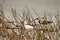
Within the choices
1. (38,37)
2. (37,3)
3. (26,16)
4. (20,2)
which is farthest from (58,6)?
(38,37)

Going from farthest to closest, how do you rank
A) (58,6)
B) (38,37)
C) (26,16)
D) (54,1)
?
(54,1), (58,6), (26,16), (38,37)

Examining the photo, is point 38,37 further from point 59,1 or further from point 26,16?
point 59,1

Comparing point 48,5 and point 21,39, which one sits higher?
point 48,5

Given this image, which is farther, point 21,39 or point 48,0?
point 48,0

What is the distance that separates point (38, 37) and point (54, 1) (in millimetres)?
3042

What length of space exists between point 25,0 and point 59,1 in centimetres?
80

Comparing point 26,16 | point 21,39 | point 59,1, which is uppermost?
point 59,1

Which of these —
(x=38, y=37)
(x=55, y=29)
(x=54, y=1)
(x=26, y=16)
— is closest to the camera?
(x=38, y=37)

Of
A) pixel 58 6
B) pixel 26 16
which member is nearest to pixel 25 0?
pixel 58 6

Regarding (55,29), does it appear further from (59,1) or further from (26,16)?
(59,1)

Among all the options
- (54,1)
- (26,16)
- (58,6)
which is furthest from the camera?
(54,1)

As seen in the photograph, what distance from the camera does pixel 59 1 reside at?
4.36 m

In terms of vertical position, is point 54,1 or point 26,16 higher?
point 54,1

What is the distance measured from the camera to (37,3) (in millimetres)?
4594
